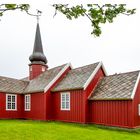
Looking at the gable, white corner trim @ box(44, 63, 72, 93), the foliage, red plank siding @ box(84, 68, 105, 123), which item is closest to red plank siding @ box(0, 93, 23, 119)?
white corner trim @ box(44, 63, 72, 93)

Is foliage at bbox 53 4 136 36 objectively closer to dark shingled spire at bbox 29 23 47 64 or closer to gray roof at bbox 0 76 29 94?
gray roof at bbox 0 76 29 94

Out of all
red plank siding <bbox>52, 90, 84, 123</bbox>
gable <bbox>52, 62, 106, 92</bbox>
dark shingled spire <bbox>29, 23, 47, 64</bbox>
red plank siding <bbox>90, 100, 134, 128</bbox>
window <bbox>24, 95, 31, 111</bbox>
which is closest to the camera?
red plank siding <bbox>90, 100, 134, 128</bbox>

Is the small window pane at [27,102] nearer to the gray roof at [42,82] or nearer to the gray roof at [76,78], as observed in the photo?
the gray roof at [42,82]

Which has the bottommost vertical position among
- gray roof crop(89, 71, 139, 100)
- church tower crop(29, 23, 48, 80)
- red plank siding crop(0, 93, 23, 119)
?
red plank siding crop(0, 93, 23, 119)

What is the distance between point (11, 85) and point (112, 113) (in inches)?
534

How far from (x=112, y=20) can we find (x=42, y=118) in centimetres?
2008

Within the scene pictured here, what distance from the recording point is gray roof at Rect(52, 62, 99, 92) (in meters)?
22.4

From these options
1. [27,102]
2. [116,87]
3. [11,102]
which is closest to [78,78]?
[116,87]

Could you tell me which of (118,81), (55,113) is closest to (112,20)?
(118,81)

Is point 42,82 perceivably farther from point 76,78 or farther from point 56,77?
point 76,78

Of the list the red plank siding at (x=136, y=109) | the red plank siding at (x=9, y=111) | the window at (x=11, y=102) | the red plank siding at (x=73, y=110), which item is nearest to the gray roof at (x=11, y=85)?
the window at (x=11, y=102)

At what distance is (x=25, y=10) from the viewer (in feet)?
17.8

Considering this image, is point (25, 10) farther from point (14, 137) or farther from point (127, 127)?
point (127, 127)

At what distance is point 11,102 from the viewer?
89.2 ft
